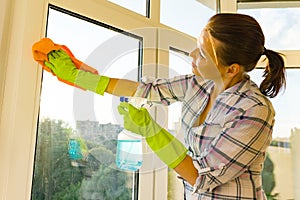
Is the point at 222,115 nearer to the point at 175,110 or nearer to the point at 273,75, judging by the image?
the point at 273,75

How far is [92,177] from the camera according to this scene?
3.88 feet

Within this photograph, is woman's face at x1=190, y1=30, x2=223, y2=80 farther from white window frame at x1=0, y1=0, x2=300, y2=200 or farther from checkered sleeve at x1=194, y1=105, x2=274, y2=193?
white window frame at x1=0, y1=0, x2=300, y2=200

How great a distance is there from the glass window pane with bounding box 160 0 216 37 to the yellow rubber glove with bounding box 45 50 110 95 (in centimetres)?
61

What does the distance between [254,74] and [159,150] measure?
1094 millimetres

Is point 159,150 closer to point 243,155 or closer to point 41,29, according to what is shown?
point 243,155

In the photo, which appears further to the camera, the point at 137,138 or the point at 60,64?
the point at 137,138

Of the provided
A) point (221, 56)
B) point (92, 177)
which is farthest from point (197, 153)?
point (92, 177)

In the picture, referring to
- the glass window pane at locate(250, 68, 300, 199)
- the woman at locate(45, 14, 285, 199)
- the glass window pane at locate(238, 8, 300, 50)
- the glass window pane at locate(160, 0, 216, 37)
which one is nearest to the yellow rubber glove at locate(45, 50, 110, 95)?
the woman at locate(45, 14, 285, 199)

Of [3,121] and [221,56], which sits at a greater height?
[221,56]

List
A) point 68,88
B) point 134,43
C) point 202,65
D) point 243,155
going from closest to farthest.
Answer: point 243,155 → point 202,65 → point 68,88 → point 134,43

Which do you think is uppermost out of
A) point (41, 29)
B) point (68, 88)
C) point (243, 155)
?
point (41, 29)

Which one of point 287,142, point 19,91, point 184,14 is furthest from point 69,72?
point 287,142

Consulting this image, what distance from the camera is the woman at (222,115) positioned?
0.89 m

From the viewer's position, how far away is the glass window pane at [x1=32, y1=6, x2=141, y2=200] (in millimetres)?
1053
